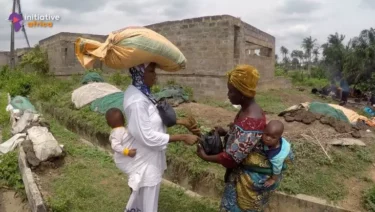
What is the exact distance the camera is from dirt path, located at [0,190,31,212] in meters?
4.17

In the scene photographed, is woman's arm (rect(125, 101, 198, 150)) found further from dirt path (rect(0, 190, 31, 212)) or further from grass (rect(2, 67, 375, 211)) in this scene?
dirt path (rect(0, 190, 31, 212))

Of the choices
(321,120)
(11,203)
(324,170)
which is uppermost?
(321,120)

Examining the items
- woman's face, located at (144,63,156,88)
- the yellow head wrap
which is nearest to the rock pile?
the yellow head wrap

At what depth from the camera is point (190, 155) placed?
4.59 meters

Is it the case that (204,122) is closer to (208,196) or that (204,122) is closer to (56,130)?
(208,196)

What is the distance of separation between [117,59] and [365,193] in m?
3.16

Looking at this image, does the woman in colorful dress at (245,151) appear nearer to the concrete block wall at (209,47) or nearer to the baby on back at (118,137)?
the baby on back at (118,137)

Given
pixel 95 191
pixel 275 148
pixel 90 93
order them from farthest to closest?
pixel 90 93
pixel 95 191
pixel 275 148

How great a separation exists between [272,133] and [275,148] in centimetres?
16

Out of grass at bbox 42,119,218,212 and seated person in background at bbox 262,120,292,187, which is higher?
seated person in background at bbox 262,120,292,187

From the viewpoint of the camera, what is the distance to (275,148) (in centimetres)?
209

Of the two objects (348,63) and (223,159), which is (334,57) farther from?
(223,159)

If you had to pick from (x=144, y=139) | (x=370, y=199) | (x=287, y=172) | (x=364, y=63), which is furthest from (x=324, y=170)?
(x=364, y=63)

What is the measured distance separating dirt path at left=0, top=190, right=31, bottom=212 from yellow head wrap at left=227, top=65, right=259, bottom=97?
11.4ft
